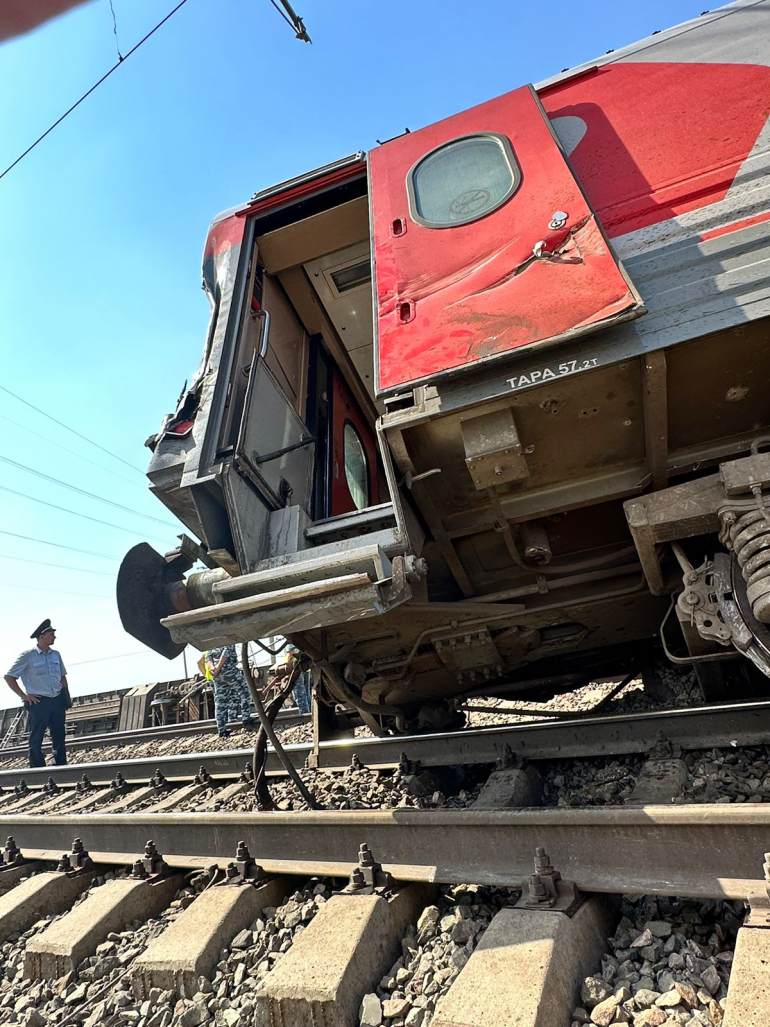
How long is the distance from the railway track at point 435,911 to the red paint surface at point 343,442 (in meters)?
2.07

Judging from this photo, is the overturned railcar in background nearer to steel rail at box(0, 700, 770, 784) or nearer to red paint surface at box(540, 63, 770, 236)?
red paint surface at box(540, 63, 770, 236)

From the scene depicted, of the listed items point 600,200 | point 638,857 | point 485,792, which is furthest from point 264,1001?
point 600,200

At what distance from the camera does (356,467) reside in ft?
17.3

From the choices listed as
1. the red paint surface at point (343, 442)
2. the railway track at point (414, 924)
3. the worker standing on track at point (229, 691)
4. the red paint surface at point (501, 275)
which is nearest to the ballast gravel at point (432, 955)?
the railway track at point (414, 924)

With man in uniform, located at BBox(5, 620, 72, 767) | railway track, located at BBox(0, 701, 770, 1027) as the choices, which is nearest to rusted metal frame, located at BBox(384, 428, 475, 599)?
railway track, located at BBox(0, 701, 770, 1027)

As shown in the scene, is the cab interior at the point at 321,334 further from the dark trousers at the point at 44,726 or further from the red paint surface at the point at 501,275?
the dark trousers at the point at 44,726

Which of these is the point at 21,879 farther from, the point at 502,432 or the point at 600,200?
the point at 600,200

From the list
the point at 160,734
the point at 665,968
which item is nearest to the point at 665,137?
the point at 665,968

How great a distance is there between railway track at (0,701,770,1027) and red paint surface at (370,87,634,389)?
1.80 meters

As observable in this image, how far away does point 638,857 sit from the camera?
6.25ft

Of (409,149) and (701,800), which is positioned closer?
(701,800)

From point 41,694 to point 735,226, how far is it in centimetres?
773

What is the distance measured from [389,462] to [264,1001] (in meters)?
1.88

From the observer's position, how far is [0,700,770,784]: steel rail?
2.81 m
